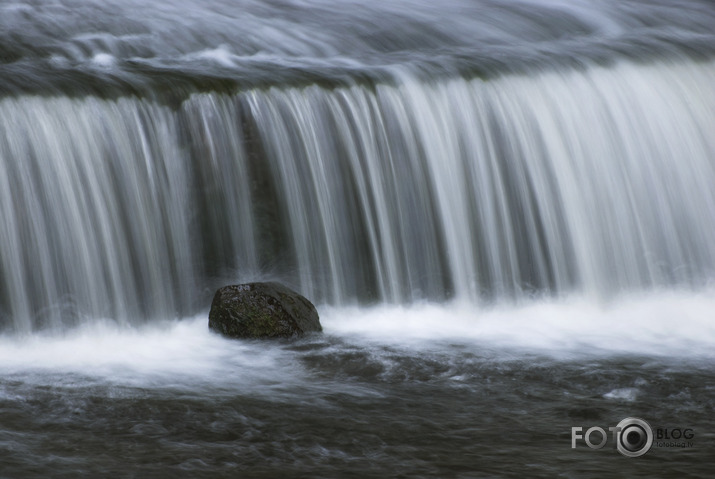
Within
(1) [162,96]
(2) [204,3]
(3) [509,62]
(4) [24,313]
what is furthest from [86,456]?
(2) [204,3]

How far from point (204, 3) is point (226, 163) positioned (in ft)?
12.3

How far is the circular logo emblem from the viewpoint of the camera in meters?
4.70

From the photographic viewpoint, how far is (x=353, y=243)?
7633mm

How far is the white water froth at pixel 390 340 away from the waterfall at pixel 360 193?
175mm

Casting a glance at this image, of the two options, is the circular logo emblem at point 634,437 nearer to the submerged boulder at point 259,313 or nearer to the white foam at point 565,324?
the white foam at point 565,324

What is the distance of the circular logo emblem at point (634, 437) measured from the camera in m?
4.70

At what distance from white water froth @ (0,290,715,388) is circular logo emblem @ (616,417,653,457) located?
51.2 inches

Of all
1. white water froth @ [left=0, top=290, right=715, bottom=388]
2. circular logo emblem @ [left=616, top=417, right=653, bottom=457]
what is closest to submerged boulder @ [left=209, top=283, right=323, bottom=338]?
white water froth @ [left=0, top=290, right=715, bottom=388]

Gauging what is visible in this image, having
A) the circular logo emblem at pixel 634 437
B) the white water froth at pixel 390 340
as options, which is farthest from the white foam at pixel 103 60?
the circular logo emblem at pixel 634 437

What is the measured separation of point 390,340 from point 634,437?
7.20 ft

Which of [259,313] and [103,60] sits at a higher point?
[103,60]

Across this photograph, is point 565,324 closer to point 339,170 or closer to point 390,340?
point 390,340

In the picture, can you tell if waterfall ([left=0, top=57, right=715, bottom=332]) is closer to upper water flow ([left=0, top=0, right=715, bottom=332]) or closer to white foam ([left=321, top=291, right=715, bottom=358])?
upper water flow ([left=0, top=0, right=715, bottom=332])

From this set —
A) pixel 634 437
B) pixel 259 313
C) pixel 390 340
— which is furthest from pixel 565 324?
pixel 634 437
